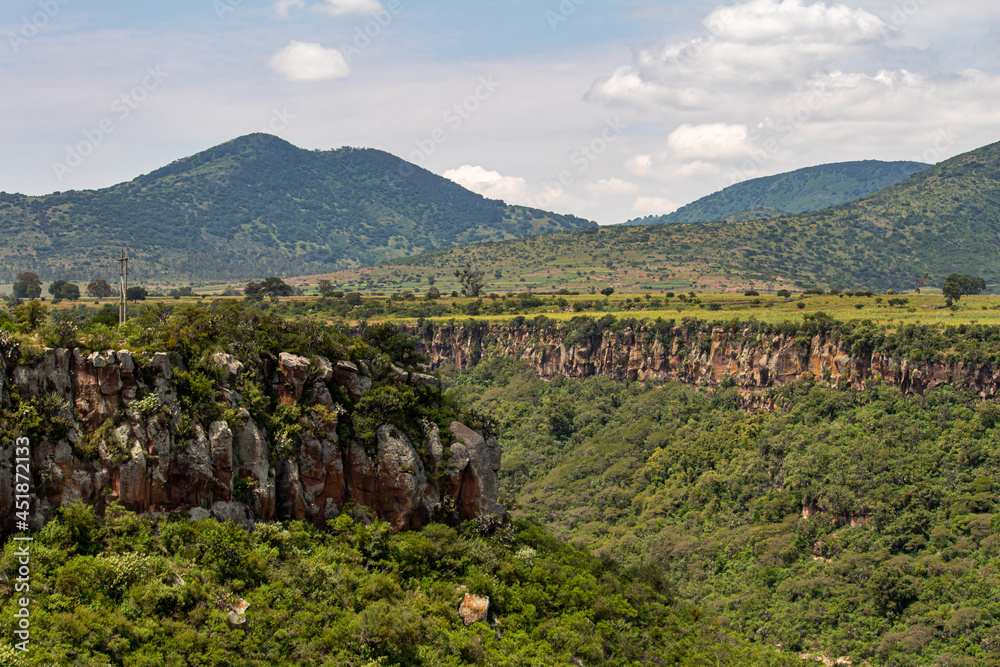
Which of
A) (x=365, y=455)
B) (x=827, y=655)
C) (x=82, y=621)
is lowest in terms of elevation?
(x=827, y=655)

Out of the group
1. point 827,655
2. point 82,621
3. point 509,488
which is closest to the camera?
point 82,621

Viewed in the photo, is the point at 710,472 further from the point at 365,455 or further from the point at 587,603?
the point at 365,455

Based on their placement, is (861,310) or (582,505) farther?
(861,310)

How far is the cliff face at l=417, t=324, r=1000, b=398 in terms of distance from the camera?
7919 cm

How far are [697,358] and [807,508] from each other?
35735 mm

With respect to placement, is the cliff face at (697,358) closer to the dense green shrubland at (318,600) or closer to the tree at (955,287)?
the tree at (955,287)

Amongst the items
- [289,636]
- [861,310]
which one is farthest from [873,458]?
[289,636]

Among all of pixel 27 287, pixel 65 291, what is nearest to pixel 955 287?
pixel 65 291

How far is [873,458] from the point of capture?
71.0m

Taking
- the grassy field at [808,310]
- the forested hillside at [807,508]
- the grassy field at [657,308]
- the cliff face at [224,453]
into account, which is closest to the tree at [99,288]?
the grassy field at [657,308]

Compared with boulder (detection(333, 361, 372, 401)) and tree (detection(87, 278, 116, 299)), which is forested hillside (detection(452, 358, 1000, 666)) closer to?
boulder (detection(333, 361, 372, 401))

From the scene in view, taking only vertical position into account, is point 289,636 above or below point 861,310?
below

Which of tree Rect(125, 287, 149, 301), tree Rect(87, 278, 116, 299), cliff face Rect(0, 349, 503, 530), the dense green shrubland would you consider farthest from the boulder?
tree Rect(125, 287, 149, 301)

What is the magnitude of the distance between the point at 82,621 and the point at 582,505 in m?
65.4
